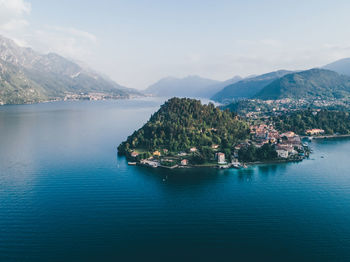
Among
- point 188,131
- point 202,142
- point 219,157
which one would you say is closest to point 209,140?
point 202,142

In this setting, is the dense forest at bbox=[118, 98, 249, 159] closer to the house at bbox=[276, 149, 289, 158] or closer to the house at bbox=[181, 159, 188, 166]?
the house at bbox=[181, 159, 188, 166]

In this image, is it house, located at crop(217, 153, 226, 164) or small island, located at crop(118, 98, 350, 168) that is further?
small island, located at crop(118, 98, 350, 168)

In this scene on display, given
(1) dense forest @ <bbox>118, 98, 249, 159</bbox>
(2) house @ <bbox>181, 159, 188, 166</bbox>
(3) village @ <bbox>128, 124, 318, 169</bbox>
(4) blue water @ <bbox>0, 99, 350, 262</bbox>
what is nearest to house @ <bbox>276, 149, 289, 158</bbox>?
(3) village @ <bbox>128, 124, 318, 169</bbox>

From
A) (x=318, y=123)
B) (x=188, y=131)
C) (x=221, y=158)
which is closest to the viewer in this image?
(x=221, y=158)

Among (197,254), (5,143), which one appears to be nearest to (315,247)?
(197,254)

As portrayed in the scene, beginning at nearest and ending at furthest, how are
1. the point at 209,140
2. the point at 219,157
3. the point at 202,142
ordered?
the point at 219,157
the point at 202,142
the point at 209,140

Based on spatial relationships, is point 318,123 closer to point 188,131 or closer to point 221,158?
point 188,131
